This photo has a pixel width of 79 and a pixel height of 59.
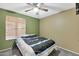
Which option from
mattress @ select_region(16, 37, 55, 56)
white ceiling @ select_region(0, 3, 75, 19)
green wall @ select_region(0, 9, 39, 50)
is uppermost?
white ceiling @ select_region(0, 3, 75, 19)

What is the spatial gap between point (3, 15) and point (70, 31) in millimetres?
1156

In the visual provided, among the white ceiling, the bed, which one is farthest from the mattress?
the white ceiling

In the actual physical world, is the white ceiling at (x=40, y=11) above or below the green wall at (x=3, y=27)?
above

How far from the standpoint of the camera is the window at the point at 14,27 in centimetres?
131

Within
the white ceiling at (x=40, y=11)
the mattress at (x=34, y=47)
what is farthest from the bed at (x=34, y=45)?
the white ceiling at (x=40, y=11)

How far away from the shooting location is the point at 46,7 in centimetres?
137

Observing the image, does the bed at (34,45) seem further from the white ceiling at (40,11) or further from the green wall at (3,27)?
the white ceiling at (40,11)

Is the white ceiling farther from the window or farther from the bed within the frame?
the bed

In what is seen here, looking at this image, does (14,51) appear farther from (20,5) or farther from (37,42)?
(20,5)

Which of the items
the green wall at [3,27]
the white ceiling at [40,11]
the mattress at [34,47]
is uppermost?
the white ceiling at [40,11]

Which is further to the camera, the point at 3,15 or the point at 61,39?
the point at 61,39

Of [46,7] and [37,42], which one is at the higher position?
[46,7]

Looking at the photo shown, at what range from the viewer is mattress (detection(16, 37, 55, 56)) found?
1190 mm

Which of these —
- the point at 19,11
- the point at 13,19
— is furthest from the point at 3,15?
the point at 19,11
